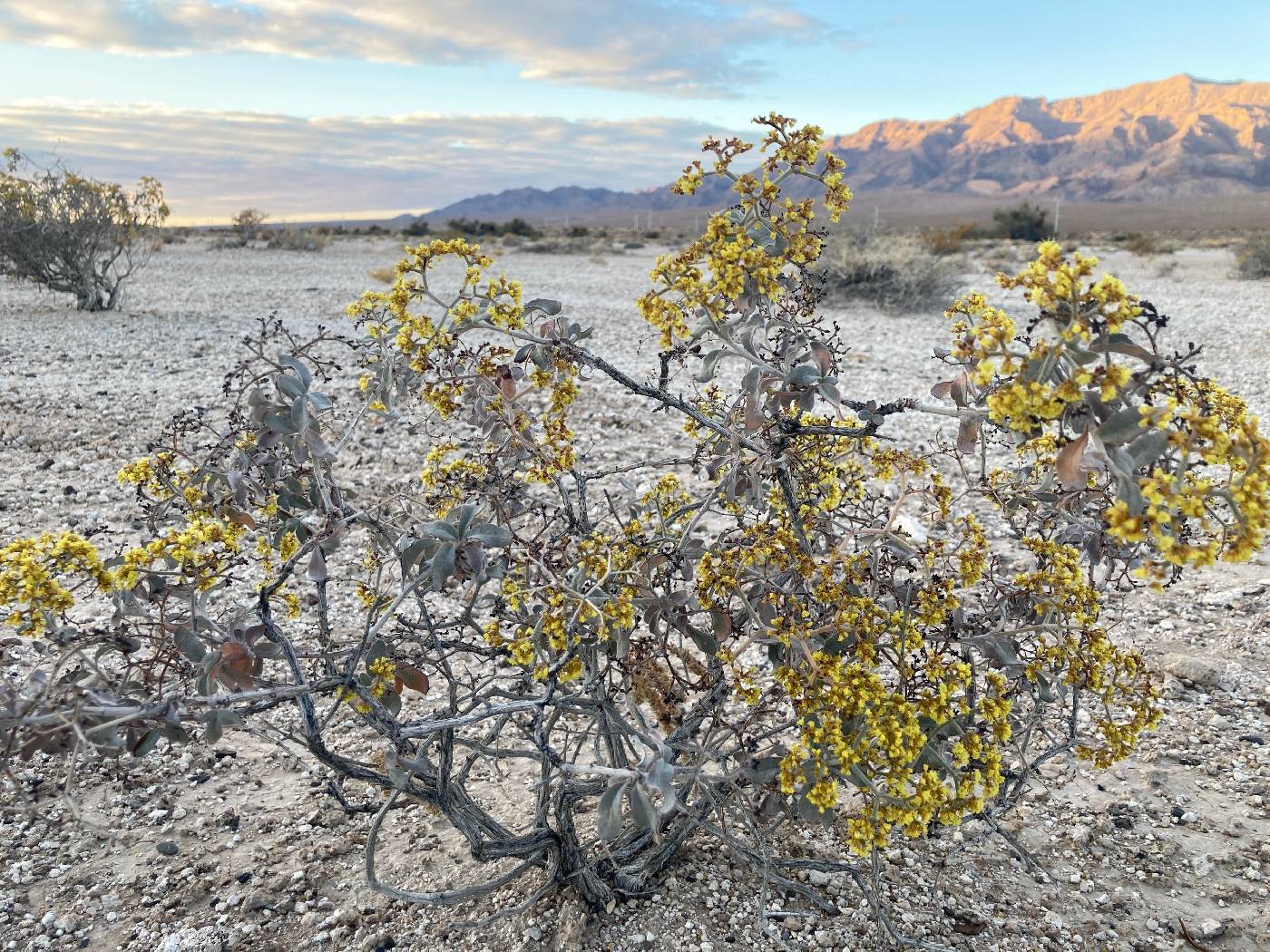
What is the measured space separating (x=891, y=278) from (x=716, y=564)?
12606mm

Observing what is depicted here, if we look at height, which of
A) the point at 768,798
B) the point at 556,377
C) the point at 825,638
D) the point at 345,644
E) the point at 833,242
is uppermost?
the point at 833,242

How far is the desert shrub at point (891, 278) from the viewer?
13273 millimetres

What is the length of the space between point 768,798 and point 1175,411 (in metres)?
1.15

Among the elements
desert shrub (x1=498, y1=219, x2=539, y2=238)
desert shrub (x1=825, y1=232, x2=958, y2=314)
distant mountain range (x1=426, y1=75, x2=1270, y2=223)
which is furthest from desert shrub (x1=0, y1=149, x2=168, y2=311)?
distant mountain range (x1=426, y1=75, x2=1270, y2=223)

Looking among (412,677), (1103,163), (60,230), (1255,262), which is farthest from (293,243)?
(1103,163)

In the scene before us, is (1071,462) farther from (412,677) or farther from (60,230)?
(60,230)

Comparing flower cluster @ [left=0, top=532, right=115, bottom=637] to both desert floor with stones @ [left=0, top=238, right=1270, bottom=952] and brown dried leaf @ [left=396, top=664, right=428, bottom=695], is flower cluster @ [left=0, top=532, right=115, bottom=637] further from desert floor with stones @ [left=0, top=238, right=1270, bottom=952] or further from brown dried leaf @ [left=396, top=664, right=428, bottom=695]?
brown dried leaf @ [left=396, top=664, right=428, bottom=695]

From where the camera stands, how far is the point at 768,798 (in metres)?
1.96

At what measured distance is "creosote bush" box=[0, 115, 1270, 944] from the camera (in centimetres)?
133

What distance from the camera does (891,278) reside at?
44.1ft

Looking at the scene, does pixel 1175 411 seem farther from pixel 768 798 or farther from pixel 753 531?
pixel 768 798

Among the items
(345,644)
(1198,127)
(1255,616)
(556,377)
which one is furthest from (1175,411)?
(1198,127)

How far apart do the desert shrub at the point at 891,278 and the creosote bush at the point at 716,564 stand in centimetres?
1167

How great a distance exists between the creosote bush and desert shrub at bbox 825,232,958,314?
38.3 ft
